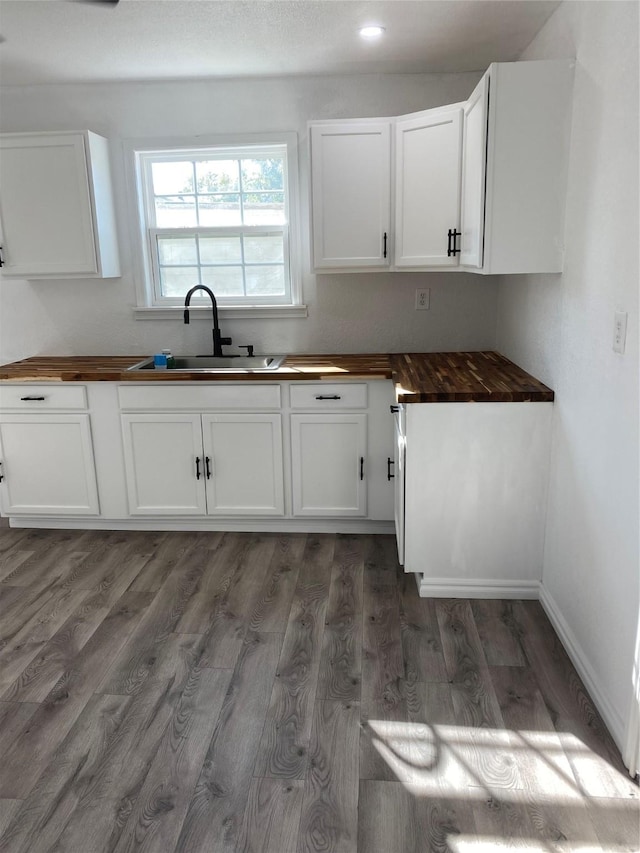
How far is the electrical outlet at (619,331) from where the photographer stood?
182 centimetres

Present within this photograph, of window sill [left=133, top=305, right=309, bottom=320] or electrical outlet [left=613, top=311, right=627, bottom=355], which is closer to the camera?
electrical outlet [left=613, top=311, right=627, bottom=355]

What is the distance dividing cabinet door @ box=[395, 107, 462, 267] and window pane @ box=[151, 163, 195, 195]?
1210 millimetres

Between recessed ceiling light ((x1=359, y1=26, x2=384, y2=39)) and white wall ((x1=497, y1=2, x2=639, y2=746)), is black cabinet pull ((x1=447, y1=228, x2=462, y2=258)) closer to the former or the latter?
white wall ((x1=497, y1=2, x2=639, y2=746))

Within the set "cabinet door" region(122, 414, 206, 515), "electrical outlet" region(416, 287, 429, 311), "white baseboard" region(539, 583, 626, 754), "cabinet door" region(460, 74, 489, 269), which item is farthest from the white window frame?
"white baseboard" region(539, 583, 626, 754)

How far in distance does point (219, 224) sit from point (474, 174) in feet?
5.17

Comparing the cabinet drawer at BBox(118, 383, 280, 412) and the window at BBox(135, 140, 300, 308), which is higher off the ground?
the window at BBox(135, 140, 300, 308)

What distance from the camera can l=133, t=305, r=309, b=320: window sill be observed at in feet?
11.9

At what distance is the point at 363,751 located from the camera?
188 centimetres

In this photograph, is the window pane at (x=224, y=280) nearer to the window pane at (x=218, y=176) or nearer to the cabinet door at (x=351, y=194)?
the window pane at (x=218, y=176)

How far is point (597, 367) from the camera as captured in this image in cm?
204

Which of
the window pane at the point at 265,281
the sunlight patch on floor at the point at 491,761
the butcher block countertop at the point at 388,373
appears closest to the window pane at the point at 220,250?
the window pane at the point at 265,281

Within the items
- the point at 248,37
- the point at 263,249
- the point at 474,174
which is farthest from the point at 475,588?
the point at 248,37

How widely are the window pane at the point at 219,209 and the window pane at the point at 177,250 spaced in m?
0.14

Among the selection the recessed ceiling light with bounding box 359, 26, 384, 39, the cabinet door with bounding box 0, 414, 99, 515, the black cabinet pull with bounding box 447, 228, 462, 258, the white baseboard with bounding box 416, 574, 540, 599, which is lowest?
A: the white baseboard with bounding box 416, 574, 540, 599
